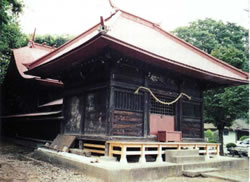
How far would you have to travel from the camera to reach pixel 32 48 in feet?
57.8

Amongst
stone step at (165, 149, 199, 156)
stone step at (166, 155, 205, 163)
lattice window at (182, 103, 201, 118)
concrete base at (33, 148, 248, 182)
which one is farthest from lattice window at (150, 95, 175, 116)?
concrete base at (33, 148, 248, 182)

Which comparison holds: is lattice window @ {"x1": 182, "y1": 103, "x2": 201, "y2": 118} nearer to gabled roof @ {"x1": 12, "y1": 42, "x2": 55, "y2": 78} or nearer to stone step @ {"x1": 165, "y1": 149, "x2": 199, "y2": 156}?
stone step @ {"x1": 165, "y1": 149, "x2": 199, "y2": 156}

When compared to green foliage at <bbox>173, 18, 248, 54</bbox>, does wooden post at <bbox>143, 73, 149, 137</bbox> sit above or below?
below

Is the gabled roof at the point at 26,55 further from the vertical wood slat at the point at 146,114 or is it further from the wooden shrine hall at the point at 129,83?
the vertical wood slat at the point at 146,114

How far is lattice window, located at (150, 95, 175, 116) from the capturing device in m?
9.20

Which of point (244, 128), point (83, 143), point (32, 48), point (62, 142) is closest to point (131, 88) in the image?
point (83, 143)

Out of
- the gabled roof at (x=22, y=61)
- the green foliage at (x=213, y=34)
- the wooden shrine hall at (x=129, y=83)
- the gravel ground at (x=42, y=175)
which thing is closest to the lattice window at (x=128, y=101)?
the wooden shrine hall at (x=129, y=83)

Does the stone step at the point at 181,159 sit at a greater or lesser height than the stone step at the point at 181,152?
lesser

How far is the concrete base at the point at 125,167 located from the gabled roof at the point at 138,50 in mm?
3132

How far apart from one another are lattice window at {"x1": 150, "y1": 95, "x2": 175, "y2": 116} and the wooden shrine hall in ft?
0.13

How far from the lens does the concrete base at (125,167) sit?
579 cm

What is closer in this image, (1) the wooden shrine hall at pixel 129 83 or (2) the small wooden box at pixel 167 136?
(1) the wooden shrine hall at pixel 129 83

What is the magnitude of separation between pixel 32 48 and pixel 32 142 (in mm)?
7494

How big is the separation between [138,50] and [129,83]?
5.75 ft
